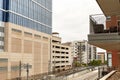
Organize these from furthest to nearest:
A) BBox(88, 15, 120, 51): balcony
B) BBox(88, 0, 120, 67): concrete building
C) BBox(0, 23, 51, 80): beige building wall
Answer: BBox(0, 23, 51, 80): beige building wall < BBox(88, 15, 120, 51): balcony < BBox(88, 0, 120, 67): concrete building

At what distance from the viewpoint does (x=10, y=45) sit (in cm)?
6969

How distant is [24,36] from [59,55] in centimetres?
4751

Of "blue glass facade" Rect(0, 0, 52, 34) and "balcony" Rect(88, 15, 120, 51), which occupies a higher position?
"blue glass facade" Rect(0, 0, 52, 34)

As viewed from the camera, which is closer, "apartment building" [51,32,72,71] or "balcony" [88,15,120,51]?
"balcony" [88,15,120,51]

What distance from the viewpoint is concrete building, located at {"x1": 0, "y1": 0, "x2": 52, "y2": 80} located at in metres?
68.4

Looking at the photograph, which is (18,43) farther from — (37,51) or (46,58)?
(46,58)

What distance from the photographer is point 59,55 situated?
12450cm

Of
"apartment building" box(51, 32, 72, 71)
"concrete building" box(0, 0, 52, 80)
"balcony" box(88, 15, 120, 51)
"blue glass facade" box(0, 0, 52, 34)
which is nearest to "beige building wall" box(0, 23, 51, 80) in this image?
"concrete building" box(0, 0, 52, 80)

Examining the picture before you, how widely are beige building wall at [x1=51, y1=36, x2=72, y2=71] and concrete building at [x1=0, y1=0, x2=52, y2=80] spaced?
15146mm

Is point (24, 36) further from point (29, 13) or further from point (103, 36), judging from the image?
point (103, 36)

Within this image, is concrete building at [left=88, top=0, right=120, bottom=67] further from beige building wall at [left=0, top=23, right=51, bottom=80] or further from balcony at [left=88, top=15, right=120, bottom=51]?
beige building wall at [left=0, top=23, right=51, bottom=80]

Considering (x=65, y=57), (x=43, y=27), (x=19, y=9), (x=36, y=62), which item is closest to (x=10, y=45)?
(x=19, y=9)

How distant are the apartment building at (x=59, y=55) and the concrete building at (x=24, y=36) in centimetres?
1496

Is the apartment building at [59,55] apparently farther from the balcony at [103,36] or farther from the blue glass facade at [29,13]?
the balcony at [103,36]
